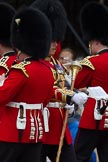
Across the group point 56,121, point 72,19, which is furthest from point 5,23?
point 72,19

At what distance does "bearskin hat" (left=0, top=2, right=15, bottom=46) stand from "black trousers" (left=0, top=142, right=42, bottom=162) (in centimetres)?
100

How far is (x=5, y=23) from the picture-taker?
564 cm

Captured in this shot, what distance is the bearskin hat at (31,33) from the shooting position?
15.6ft

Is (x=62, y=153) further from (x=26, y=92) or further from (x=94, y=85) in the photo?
(x=26, y=92)

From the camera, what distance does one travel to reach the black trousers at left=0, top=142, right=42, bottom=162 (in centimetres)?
467

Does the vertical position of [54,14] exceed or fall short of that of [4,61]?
it exceeds it

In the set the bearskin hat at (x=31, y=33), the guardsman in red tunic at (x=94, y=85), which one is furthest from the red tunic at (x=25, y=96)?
the guardsman in red tunic at (x=94, y=85)

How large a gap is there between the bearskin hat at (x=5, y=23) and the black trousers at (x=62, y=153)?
0.91 metres

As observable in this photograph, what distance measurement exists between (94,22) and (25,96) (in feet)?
5.33

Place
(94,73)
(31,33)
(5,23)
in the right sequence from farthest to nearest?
1. (5,23)
2. (94,73)
3. (31,33)

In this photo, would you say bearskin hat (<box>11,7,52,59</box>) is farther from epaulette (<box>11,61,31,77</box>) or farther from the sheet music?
the sheet music

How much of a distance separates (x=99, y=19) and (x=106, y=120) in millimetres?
938

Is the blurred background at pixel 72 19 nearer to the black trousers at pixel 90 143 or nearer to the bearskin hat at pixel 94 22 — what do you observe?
the bearskin hat at pixel 94 22

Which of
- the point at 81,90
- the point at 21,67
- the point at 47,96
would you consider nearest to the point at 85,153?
the point at 81,90
